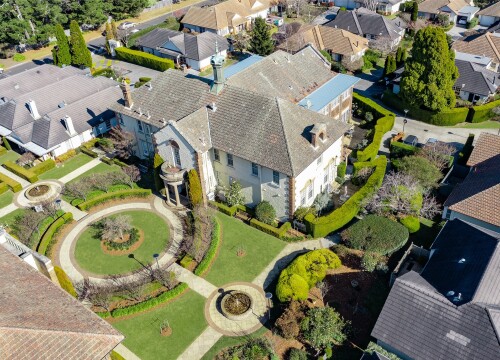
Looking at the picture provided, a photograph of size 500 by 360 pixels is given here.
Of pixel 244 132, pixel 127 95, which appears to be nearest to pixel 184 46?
pixel 127 95

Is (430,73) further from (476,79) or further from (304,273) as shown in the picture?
(304,273)

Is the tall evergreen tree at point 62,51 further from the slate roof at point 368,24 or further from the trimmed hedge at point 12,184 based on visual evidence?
the slate roof at point 368,24

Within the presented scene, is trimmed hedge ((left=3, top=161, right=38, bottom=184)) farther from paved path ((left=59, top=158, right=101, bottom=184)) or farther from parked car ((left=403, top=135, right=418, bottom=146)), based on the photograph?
parked car ((left=403, top=135, right=418, bottom=146))

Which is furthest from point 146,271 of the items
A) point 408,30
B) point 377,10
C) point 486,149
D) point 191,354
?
point 377,10

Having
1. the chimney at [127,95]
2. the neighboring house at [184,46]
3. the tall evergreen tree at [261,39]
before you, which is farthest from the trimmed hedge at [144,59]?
the chimney at [127,95]

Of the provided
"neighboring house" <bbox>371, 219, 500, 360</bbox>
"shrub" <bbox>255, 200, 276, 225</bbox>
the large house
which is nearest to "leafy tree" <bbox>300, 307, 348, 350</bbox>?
"neighboring house" <bbox>371, 219, 500, 360</bbox>
